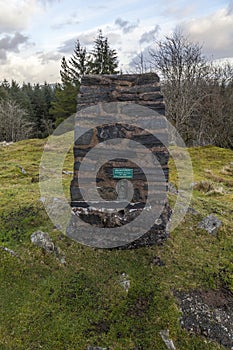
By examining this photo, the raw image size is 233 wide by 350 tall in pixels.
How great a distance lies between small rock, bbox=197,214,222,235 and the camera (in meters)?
5.18

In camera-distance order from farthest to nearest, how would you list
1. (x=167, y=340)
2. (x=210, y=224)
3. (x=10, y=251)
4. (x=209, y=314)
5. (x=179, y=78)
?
(x=179, y=78)
(x=210, y=224)
(x=10, y=251)
(x=209, y=314)
(x=167, y=340)

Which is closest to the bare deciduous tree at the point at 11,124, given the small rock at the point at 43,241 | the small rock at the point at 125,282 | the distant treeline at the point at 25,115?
the distant treeline at the point at 25,115

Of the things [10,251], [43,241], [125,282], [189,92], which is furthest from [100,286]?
[189,92]

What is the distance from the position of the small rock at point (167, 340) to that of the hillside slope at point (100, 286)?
37 mm

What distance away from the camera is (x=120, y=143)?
443 cm

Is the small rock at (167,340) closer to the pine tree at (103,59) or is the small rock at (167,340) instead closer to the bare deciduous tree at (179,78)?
the bare deciduous tree at (179,78)

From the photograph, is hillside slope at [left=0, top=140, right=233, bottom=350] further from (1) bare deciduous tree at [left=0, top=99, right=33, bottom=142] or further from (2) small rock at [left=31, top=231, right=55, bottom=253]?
(1) bare deciduous tree at [left=0, top=99, right=33, bottom=142]

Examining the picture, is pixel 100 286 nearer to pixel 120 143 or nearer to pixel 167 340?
pixel 167 340

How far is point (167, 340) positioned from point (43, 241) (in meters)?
2.20

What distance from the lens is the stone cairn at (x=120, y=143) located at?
4.38 meters

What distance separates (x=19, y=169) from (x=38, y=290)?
23.6 feet

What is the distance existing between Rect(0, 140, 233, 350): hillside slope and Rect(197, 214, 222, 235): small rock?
0.28ft

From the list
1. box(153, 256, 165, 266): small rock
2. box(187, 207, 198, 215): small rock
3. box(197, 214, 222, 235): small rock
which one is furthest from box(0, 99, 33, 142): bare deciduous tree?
box(153, 256, 165, 266): small rock

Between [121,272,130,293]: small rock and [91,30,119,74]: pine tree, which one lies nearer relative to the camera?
[121,272,130,293]: small rock
